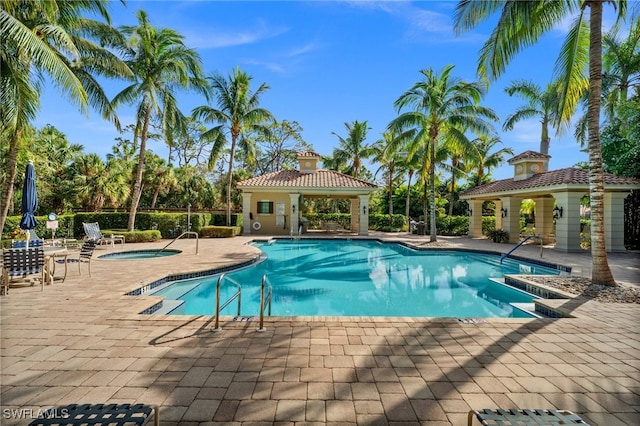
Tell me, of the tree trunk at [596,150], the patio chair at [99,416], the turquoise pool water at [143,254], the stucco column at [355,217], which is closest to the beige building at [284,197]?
the stucco column at [355,217]

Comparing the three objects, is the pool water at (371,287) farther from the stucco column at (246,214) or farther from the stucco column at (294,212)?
the stucco column at (246,214)

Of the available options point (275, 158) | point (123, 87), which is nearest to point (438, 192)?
point (275, 158)

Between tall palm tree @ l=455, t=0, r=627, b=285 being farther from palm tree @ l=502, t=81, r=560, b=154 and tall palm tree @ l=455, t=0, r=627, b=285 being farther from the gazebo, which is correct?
palm tree @ l=502, t=81, r=560, b=154

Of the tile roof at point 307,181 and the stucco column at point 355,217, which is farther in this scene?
the stucco column at point 355,217

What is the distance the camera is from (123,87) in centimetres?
1641

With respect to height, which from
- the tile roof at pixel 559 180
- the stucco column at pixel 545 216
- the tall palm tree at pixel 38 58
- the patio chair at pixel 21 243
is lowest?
the patio chair at pixel 21 243

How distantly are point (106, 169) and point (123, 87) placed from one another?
9.63 meters

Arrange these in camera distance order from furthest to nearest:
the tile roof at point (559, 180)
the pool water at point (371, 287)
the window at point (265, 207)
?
the window at point (265, 207) → the tile roof at point (559, 180) → the pool water at point (371, 287)

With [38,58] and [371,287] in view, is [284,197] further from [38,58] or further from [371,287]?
[38,58]

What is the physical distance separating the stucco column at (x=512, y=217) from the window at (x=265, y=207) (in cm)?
1569

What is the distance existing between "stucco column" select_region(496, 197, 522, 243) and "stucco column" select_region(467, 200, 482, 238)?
3.22m

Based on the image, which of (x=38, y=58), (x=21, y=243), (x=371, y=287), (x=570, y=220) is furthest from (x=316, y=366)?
(x=570, y=220)

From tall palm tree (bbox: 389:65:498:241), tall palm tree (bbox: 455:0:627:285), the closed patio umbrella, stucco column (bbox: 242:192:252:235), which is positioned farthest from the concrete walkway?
stucco column (bbox: 242:192:252:235)

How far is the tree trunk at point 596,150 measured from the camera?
7.13m
